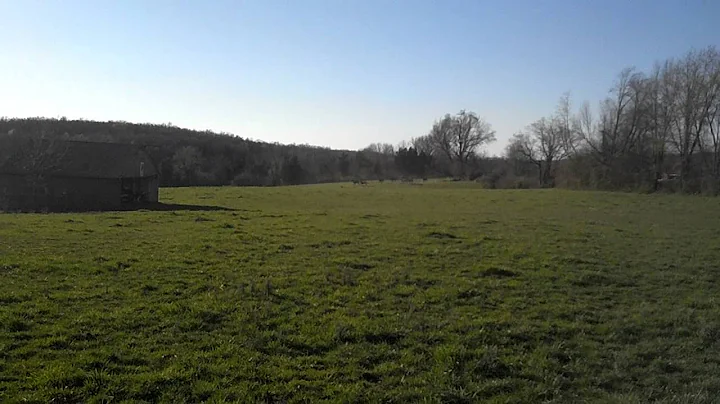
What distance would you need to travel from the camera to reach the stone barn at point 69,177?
37903 millimetres

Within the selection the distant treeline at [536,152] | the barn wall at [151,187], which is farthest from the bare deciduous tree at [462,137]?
the barn wall at [151,187]

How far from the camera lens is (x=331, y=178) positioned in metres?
102

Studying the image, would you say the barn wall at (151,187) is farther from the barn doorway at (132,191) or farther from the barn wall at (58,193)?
the barn wall at (58,193)

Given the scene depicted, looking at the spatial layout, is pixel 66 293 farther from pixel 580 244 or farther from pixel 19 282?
pixel 580 244

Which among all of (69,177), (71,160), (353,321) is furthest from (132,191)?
(353,321)

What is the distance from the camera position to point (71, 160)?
40.5 meters

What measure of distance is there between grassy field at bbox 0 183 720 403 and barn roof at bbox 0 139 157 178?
24.7m

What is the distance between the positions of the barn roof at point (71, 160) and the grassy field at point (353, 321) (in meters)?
24.7

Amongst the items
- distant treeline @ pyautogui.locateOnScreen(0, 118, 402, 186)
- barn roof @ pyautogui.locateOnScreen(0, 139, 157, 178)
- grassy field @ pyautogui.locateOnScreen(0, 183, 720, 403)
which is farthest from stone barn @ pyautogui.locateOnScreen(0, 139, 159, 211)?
distant treeline @ pyautogui.locateOnScreen(0, 118, 402, 186)

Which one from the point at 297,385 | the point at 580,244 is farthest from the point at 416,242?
the point at 297,385

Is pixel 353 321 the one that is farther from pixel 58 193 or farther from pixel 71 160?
pixel 71 160

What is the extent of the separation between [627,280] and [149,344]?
10.1 meters

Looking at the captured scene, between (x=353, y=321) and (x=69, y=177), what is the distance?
38.0 metres

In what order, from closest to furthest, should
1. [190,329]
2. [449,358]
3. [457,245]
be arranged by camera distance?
[449,358]
[190,329]
[457,245]
